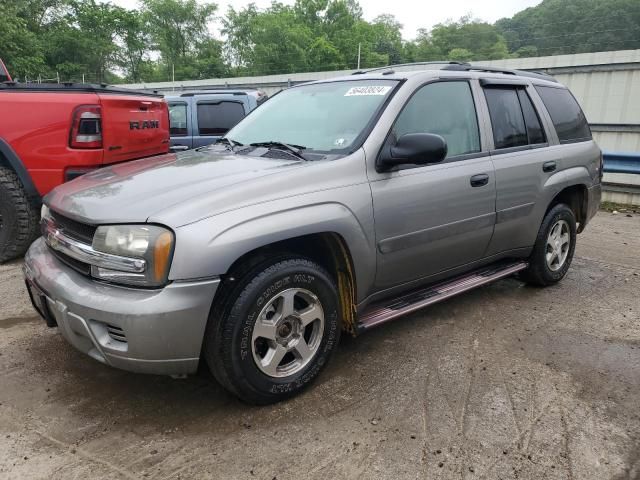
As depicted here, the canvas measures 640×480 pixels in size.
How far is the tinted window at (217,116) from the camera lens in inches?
325

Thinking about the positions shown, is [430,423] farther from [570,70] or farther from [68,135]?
[570,70]

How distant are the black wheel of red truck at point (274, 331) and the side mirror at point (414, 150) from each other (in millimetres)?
768

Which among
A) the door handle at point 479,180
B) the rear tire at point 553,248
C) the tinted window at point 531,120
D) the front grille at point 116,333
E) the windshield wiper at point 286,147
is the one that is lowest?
the rear tire at point 553,248

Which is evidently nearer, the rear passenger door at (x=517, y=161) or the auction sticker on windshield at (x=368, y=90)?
the auction sticker on windshield at (x=368, y=90)

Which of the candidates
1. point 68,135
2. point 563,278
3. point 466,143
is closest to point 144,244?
point 466,143

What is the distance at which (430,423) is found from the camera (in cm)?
254

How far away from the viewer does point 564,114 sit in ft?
14.9

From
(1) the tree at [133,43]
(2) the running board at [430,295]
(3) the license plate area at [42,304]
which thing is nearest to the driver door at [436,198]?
(2) the running board at [430,295]

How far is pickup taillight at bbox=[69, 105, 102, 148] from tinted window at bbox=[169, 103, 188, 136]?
3642 millimetres

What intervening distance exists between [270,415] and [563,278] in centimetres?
351

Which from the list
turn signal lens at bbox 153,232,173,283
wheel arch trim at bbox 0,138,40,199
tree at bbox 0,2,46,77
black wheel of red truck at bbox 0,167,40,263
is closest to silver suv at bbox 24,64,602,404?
turn signal lens at bbox 153,232,173,283

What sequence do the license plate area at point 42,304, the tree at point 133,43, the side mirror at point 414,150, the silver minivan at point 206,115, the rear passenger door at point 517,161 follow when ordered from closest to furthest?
1. the license plate area at point 42,304
2. the side mirror at point 414,150
3. the rear passenger door at point 517,161
4. the silver minivan at point 206,115
5. the tree at point 133,43

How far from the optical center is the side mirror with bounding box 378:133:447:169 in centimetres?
284

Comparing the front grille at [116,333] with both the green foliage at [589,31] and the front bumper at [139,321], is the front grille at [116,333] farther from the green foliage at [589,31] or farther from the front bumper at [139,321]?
the green foliage at [589,31]
